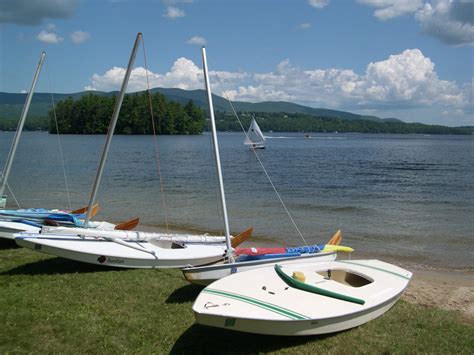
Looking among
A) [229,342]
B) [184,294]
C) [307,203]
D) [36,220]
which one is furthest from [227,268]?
[307,203]

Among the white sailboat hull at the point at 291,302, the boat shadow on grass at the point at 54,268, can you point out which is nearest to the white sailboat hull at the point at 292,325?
the white sailboat hull at the point at 291,302

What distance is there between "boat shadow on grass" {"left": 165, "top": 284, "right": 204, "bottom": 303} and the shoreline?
18.8ft

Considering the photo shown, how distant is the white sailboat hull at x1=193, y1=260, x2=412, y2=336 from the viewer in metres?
8.11

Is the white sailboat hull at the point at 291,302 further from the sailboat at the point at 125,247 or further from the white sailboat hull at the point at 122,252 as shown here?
the white sailboat hull at the point at 122,252

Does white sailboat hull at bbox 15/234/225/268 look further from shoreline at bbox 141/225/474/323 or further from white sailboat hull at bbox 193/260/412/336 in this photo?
shoreline at bbox 141/225/474/323

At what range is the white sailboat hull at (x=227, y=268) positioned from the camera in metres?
10.7

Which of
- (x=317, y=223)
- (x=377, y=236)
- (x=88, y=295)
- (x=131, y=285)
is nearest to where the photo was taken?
(x=88, y=295)

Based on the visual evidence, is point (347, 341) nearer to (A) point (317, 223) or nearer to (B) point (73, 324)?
(B) point (73, 324)

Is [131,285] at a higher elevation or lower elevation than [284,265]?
lower

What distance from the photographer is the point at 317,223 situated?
24.5m

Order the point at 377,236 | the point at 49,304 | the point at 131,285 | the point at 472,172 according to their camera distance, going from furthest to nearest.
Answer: the point at 472,172 → the point at 377,236 → the point at 131,285 → the point at 49,304

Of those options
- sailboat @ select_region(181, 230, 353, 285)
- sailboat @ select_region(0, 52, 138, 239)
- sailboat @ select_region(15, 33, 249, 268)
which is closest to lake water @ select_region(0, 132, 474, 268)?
sailboat @ select_region(181, 230, 353, 285)

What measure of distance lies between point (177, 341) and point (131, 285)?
11.3 ft

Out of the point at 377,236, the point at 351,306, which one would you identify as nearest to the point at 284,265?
the point at 351,306
